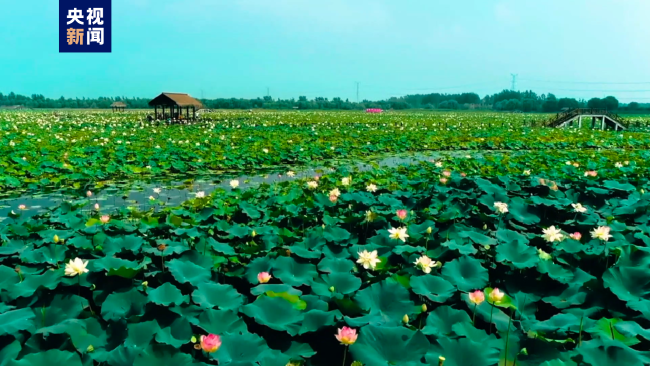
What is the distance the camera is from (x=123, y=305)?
2.01 metres

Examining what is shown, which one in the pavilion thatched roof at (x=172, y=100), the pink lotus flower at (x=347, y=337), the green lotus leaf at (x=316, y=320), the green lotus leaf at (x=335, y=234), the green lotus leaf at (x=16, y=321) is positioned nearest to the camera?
the pink lotus flower at (x=347, y=337)

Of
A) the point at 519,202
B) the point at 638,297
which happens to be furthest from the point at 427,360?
the point at 519,202

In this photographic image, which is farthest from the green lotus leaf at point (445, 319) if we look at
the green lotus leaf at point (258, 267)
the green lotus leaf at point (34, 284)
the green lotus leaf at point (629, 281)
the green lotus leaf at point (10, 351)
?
the green lotus leaf at point (34, 284)

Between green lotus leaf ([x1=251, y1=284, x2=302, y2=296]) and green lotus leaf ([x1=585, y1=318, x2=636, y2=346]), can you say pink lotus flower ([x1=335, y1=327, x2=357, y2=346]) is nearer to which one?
green lotus leaf ([x1=251, y1=284, x2=302, y2=296])

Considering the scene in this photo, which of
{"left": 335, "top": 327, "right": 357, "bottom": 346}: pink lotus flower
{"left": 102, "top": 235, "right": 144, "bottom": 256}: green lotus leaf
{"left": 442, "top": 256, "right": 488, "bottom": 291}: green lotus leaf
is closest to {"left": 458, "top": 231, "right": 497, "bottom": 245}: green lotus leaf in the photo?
{"left": 442, "top": 256, "right": 488, "bottom": 291}: green lotus leaf

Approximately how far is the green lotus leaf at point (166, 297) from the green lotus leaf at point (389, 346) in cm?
79

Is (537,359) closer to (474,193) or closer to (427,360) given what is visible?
(427,360)

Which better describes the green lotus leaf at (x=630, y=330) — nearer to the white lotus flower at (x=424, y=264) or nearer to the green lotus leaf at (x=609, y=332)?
the green lotus leaf at (x=609, y=332)

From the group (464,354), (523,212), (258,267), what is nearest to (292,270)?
(258,267)

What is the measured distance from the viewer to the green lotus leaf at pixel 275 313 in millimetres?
1794

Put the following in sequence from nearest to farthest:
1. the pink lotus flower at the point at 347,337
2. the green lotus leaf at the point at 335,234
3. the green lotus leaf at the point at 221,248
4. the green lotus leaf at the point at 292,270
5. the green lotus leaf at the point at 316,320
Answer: the pink lotus flower at the point at 347,337
the green lotus leaf at the point at 316,320
the green lotus leaf at the point at 292,270
the green lotus leaf at the point at 221,248
the green lotus leaf at the point at 335,234

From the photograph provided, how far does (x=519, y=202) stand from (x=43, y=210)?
5271mm

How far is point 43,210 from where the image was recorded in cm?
554

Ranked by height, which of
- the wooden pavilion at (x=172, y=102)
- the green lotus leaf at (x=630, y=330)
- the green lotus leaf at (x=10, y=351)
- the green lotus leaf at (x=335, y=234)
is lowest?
the green lotus leaf at (x=10, y=351)
